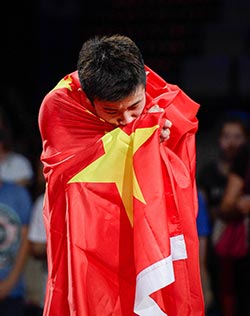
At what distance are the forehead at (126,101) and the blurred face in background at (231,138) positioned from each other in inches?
111

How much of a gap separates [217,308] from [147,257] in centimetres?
301

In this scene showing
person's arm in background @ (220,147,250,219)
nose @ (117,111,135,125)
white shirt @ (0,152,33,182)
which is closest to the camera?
nose @ (117,111,135,125)

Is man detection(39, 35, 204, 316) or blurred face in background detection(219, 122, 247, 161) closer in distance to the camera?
man detection(39, 35, 204, 316)

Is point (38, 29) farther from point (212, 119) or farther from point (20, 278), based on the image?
point (20, 278)

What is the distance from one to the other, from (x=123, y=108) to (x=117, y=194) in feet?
0.93

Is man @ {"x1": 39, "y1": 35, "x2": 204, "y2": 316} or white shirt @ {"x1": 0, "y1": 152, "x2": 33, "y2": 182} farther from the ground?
man @ {"x1": 39, "y1": 35, "x2": 204, "y2": 316}

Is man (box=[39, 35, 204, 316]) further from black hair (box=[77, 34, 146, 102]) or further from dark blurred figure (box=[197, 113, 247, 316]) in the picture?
dark blurred figure (box=[197, 113, 247, 316])

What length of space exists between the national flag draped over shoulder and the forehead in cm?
8

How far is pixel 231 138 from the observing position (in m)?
6.13

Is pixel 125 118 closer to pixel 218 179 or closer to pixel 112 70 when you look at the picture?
pixel 112 70

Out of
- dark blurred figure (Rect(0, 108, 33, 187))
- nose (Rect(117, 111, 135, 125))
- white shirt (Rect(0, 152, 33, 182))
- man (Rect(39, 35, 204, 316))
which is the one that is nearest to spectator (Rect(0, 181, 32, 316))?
dark blurred figure (Rect(0, 108, 33, 187))

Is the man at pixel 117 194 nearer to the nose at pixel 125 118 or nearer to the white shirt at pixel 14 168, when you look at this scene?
the nose at pixel 125 118

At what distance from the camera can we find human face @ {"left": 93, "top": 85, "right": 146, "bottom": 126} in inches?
128

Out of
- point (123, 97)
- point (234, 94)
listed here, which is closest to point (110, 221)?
point (123, 97)
